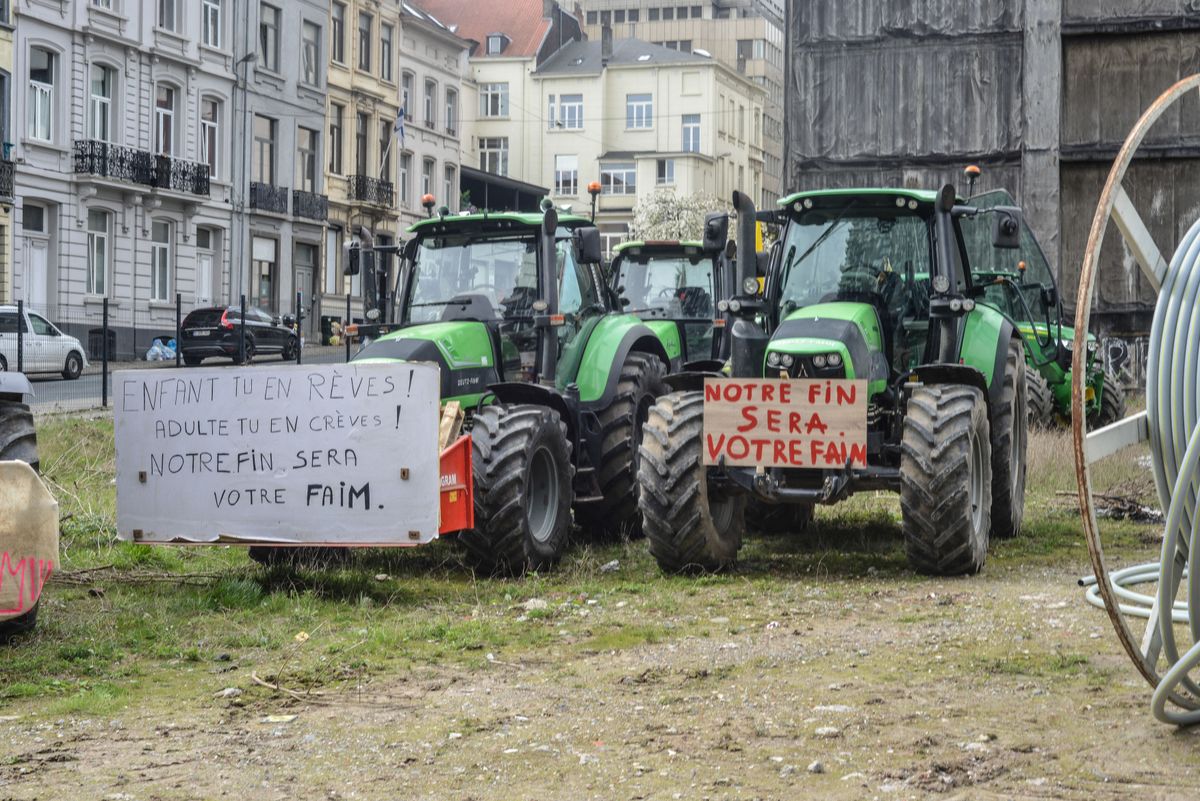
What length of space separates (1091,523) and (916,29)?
15508 millimetres

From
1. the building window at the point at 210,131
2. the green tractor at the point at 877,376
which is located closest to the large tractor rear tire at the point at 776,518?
the green tractor at the point at 877,376

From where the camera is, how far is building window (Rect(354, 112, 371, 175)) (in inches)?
2160

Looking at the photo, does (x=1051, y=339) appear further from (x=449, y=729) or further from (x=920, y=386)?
(x=449, y=729)

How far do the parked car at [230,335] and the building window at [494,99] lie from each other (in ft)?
162

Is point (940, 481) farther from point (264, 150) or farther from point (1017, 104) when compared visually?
point (264, 150)

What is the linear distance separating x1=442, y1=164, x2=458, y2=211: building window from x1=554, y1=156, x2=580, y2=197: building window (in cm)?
2010

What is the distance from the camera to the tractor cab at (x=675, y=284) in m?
15.8

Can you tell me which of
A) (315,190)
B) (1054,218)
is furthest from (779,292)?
(315,190)

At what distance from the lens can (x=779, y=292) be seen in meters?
10.7

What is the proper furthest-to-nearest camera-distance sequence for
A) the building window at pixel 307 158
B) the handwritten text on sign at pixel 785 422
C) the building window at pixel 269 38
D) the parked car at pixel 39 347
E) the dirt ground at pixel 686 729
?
the building window at pixel 307 158
the building window at pixel 269 38
the parked car at pixel 39 347
the handwritten text on sign at pixel 785 422
the dirt ground at pixel 686 729

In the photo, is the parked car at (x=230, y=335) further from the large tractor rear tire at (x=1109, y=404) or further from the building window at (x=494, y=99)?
the building window at (x=494, y=99)

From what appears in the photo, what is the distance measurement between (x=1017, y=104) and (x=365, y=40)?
38.7m

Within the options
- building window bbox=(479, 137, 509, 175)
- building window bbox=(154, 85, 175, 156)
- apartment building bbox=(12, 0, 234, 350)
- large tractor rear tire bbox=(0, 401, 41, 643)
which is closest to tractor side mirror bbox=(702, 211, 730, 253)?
large tractor rear tire bbox=(0, 401, 41, 643)

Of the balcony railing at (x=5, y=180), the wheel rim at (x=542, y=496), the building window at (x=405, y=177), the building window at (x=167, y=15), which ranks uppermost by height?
the building window at (x=167, y=15)
